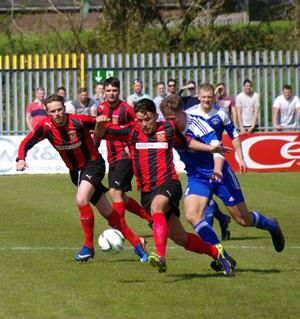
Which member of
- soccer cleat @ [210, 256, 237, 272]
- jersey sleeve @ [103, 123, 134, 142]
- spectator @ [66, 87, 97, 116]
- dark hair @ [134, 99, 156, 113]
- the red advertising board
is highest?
dark hair @ [134, 99, 156, 113]

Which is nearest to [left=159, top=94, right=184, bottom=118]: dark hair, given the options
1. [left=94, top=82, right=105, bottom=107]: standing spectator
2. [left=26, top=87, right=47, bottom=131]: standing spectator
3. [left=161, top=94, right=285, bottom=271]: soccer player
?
[left=161, top=94, right=285, bottom=271]: soccer player

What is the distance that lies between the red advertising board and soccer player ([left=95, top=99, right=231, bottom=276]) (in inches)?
490

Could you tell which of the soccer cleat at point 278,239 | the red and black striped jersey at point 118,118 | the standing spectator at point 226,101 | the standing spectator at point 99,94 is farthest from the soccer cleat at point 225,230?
the standing spectator at point 226,101

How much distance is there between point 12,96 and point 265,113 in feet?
19.3

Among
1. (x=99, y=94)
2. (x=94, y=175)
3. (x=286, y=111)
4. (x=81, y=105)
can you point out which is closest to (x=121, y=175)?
(x=94, y=175)

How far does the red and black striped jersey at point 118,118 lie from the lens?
1266 centimetres

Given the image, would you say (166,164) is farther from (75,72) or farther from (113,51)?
(113,51)

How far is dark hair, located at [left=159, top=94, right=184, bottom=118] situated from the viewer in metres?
9.62

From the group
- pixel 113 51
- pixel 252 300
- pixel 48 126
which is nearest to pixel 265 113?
pixel 113 51

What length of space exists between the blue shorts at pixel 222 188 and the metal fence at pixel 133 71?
13523 mm

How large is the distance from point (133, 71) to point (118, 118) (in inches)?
463

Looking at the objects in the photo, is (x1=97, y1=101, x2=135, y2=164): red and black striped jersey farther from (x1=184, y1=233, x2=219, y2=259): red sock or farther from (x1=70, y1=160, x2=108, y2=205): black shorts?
(x1=184, y1=233, x2=219, y2=259): red sock

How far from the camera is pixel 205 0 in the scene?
34.4m

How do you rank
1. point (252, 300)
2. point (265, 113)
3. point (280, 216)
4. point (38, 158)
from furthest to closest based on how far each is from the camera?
1. point (265, 113)
2. point (38, 158)
3. point (280, 216)
4. point (252, 300)
